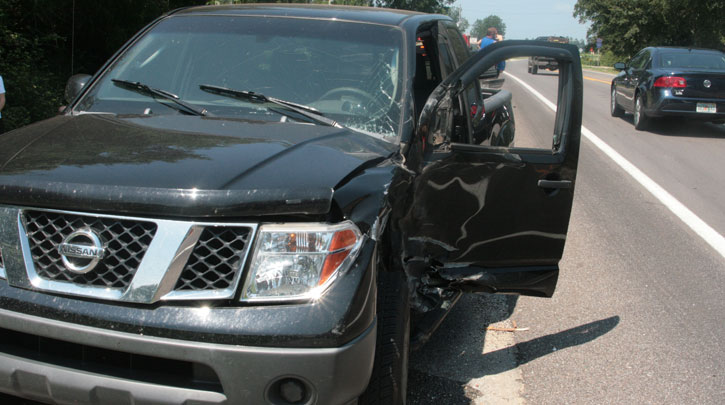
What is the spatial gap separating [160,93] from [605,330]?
3.07m

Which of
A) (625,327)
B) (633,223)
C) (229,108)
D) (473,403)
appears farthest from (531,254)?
(633,223)

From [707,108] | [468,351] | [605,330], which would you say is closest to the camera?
[468,351]

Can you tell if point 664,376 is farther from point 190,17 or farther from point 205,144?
Answer: point 190,17

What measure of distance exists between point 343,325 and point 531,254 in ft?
5.91

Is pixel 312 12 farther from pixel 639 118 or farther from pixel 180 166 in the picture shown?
pixel 639 118

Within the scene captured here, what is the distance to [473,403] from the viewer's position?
3.32 metres

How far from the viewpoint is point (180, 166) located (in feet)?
7.66

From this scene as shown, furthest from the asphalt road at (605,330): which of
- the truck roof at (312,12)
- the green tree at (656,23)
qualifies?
the green tree at (656,23)

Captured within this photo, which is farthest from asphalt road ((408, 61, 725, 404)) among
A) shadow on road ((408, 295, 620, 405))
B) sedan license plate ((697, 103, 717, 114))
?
sedan license plate ((697, 103, 717, 114))

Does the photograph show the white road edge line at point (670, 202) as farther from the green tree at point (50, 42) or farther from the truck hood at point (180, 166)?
the green tree at point (50, 42)

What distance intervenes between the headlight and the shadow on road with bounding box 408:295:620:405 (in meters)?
1.38

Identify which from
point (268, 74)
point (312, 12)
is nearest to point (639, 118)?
point (312, 12)

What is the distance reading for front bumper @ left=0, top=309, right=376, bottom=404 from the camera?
205 cm

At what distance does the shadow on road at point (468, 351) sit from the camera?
3418mm
